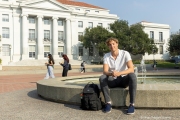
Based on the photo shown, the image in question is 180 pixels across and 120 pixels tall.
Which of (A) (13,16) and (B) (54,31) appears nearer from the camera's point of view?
(A) (13,16)

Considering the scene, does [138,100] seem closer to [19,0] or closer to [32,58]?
[32,58]

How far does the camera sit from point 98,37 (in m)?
47.4

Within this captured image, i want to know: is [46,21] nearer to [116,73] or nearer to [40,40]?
[40,40]

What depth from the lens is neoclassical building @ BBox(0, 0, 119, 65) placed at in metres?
47.2

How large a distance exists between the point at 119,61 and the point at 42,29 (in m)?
47.7

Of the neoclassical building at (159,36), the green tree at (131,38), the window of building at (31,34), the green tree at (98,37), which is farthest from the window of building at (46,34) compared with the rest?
the neoclassical building at (159,36)

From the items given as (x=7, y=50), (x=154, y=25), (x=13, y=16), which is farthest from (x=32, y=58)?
(x=154, y=25)

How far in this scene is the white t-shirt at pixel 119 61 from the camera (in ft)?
16.7

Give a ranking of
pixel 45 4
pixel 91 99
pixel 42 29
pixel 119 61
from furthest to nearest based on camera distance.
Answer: pixel 42 29 < pixel 45 4 < pixel 119 61 < pixel 91 99

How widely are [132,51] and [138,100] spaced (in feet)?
141

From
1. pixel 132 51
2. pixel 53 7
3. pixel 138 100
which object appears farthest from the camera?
pixel 53 7

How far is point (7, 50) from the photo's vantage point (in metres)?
47.2

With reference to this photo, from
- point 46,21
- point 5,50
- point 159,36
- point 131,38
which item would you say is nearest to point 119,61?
point 131,38

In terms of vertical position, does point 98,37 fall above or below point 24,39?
above
